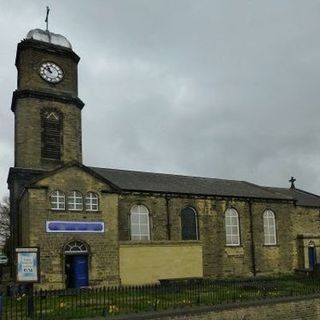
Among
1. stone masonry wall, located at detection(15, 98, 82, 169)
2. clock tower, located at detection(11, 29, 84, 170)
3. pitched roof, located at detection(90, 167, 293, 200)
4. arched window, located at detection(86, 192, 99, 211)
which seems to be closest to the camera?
arched window, located at detection(86, 192, 99, 211)

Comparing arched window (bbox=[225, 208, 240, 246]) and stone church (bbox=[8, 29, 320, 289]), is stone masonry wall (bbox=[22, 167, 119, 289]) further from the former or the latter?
arched window (bbox=[225, 208, 240, 246])

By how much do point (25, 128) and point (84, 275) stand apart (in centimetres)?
1019

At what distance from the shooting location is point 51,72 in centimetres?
3012

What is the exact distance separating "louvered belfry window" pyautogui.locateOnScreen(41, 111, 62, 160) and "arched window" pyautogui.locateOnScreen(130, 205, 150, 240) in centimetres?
598

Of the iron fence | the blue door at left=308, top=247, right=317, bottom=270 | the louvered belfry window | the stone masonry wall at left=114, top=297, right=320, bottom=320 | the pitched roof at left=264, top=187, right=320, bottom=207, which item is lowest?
the stone masonry wall at left=114, top=297, right=320, bottom=320

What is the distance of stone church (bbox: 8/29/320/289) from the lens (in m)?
24.2

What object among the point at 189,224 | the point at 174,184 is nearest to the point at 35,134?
the point at 174,184

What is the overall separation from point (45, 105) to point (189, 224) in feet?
40.6

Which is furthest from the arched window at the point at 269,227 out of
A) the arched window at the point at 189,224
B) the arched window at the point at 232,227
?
the arched window at the point at 189,224

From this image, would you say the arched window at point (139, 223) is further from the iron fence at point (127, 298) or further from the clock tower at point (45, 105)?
the iron fence at point (127, 298)

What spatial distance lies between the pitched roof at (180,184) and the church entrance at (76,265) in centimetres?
544

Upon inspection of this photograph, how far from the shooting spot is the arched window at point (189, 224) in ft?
101

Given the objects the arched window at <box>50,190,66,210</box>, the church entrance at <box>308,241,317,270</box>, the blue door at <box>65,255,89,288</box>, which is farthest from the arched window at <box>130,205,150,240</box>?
the church entrance at <box>308,241,317,270</box>

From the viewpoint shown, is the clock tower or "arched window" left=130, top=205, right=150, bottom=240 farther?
"arched window" left=130, top=205, right=150, bottom=240
